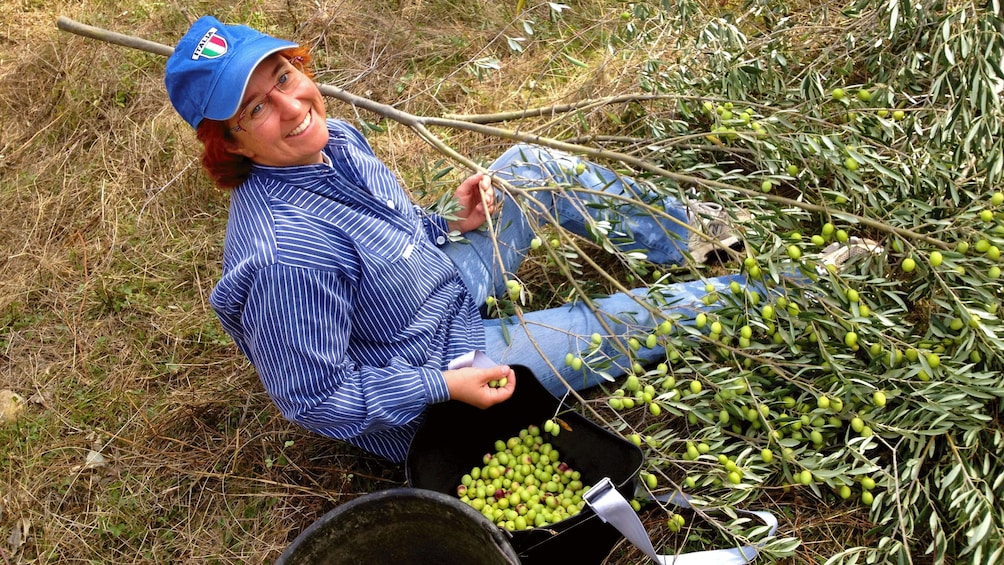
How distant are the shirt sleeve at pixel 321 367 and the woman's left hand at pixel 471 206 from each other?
0.62 m

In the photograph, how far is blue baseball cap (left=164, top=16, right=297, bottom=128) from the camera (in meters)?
2.04

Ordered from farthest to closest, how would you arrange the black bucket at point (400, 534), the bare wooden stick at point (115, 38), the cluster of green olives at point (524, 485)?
1. the bare wooden stick at point (115, 38)
2. the cluster of green olives at point (524, 485)
3. the black bucket at point (400, 534)

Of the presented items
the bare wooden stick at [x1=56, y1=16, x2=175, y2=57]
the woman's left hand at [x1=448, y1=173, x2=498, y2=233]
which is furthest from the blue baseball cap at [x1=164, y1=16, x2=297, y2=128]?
the bare wooden stick at [x1=56, y1=16, x2=175, y2=57]

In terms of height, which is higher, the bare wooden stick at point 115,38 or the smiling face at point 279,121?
the smiling face at point 279,121

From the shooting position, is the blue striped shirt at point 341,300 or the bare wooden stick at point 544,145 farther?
the bare wooden stick at point 544,145

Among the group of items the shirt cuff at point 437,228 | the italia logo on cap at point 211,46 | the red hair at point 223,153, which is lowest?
the shirt cuff at point 437,228

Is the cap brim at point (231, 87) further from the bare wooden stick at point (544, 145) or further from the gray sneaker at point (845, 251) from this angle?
the gray sneaker at point (845, 251)

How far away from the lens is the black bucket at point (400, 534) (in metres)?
2.03

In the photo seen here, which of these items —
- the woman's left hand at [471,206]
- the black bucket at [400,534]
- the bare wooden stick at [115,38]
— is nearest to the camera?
the black bucket at [400,534]

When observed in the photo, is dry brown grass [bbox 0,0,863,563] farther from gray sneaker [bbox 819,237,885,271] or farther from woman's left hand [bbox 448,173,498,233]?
gray sneaker [bbox 819,237,885,271]

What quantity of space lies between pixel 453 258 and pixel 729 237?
103 cm

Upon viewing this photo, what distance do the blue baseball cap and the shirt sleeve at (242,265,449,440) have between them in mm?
450

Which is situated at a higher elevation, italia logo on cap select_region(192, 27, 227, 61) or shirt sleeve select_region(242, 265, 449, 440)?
italia logo on cap select_region(192, 27, 227, 61)

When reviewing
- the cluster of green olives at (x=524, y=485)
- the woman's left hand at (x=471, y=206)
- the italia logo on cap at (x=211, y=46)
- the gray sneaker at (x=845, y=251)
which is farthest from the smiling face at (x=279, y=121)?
the gray sneaker at (x=845, y=251)
